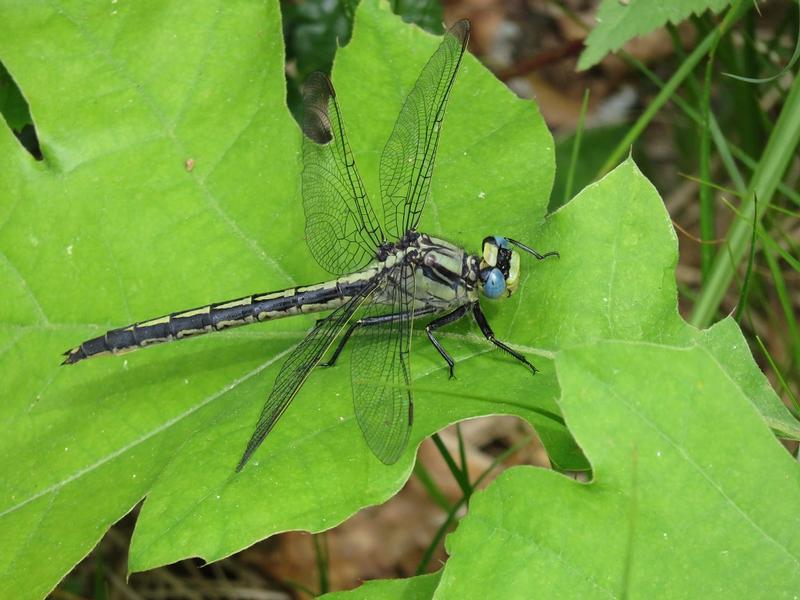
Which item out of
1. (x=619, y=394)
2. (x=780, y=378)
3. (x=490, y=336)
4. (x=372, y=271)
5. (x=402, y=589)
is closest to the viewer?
(x=619, y=394)

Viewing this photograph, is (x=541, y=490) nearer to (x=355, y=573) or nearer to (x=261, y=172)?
(x=261, y=172)

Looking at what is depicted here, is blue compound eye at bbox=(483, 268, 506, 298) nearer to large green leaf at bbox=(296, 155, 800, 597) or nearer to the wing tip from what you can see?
large green leaf at bbox=(296, 155, 800, 597)

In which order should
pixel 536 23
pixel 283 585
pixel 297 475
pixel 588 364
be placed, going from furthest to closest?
pixel 536 23
pixel 283 585
pixel 297 475
pixel 588 364

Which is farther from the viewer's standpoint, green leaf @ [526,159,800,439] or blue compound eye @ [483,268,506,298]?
blue compound eye @ [483,268,506,298]

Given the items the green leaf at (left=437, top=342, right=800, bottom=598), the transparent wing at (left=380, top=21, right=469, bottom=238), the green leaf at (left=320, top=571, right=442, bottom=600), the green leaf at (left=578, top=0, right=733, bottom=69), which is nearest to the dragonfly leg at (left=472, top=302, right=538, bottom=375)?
the transparent wing at (left=380, top=21, right=469, bottom=238)

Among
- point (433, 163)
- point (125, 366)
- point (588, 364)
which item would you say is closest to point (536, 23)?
point (433, 163)

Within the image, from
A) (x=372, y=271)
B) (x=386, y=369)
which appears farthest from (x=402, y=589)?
(x=372, y=271)

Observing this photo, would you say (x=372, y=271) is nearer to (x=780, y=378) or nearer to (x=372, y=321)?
(x=372, y=321)
